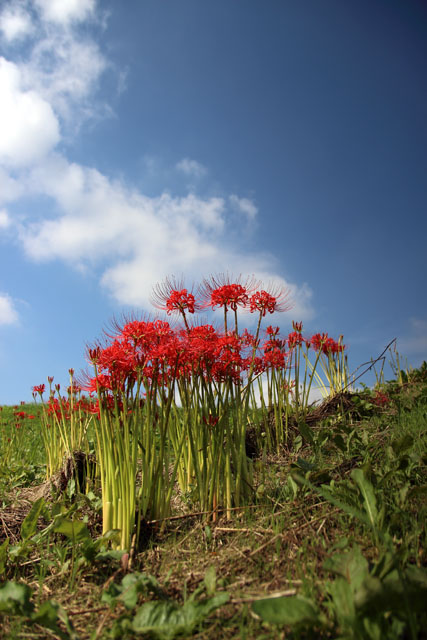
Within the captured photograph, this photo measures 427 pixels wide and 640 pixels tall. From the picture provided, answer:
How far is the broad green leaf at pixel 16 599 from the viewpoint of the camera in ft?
7.30

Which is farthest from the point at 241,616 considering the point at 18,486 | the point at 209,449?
the point at 18,486

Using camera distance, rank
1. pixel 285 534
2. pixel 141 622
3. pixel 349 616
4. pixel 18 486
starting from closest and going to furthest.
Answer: pixel 349 616, pixel 141 622, pixel 285 534, pixel 18 486

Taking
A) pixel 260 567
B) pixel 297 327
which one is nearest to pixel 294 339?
pixel 297 327

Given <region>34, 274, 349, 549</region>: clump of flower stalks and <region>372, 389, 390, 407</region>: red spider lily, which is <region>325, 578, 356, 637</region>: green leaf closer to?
<region>34, 274, 349, 549</region>: clump of flower stalks

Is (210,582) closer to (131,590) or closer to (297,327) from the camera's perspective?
(131,590)

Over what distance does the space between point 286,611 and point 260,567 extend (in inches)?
30.4

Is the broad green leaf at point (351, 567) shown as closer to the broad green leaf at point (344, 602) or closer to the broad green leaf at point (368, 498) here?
the broad green leaf at point (344, 602)

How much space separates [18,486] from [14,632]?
4.01 meters

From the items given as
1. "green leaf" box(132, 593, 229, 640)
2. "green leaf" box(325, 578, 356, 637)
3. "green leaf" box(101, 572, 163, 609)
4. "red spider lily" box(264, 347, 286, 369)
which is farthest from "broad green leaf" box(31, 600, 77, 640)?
"red spider lily" box(264, 347, 286, 369)

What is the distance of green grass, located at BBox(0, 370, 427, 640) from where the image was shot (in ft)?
5.99

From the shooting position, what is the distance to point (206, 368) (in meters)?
3.30

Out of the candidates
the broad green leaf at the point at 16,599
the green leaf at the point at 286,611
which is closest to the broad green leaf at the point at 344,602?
the green leaf at the point at 286,611

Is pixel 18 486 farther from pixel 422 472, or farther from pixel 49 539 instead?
pixel 422 472

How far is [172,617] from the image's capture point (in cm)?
201
